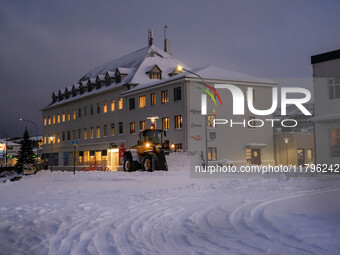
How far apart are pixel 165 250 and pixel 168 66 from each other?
4950 centimetres

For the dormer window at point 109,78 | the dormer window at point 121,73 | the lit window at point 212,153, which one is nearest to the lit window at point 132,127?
the dormer window at point 121,73

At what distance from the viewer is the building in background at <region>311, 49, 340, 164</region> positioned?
2761 centimetres

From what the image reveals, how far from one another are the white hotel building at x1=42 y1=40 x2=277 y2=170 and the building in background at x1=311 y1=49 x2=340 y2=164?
9632 mm

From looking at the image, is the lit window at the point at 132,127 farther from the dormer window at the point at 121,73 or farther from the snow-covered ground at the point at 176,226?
the snow-covered ground at the point at 176,226

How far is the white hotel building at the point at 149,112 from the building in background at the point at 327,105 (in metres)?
9.63

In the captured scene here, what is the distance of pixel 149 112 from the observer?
4894 cm

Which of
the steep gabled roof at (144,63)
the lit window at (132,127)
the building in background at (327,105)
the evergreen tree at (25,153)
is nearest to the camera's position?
the building in background at (327,105)

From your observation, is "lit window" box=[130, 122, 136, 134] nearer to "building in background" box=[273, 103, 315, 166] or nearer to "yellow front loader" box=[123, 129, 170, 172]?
"building in background" box=[273, 103, 315, 166]

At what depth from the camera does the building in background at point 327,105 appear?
2761 cm

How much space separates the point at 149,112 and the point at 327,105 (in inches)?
940

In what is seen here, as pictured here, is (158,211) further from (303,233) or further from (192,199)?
(303,233)

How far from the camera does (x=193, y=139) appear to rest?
43.2 metres

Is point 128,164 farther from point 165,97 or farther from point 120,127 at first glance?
point 120,127

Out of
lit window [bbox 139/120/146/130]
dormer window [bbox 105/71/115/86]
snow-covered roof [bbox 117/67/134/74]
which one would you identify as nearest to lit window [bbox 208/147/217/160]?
lit window [bbox 139/120/146/130]
